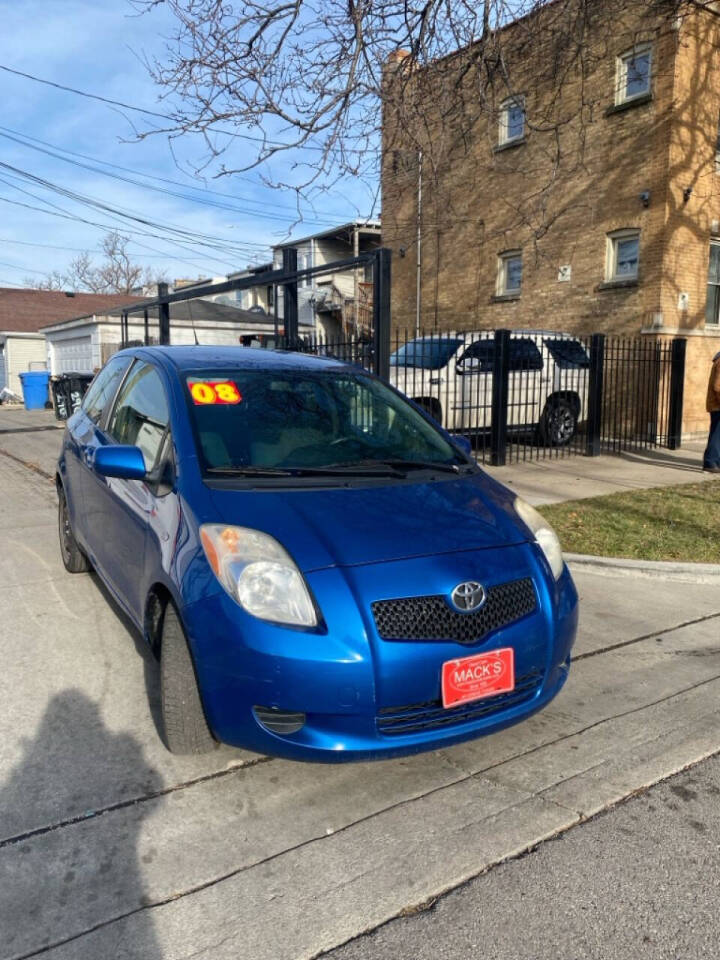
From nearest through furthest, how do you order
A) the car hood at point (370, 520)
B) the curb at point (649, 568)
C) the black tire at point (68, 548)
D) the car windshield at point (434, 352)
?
the car hood at point (370, 520), the black tire at point (68, 548), the curb at point (649, 568), the car windshield at point (434, 352)

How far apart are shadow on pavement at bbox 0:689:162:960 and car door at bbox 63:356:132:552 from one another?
65.6 inches

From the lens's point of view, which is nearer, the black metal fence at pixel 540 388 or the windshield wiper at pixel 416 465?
the windshield wiper at pixel 416 465

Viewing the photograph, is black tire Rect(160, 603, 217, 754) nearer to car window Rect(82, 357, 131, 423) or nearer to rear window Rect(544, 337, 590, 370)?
car window Rect(82, 357, 131, 423)

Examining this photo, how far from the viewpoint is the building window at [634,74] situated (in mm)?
13898

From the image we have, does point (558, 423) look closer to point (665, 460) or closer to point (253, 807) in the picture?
point (665, 460)

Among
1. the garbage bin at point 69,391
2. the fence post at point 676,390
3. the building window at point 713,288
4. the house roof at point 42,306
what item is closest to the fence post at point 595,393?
the fence post at point 676,390

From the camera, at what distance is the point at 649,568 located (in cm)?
604

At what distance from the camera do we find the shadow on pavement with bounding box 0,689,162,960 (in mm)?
2186

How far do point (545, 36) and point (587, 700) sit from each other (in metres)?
9.11

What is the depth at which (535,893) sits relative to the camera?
92.9 inches

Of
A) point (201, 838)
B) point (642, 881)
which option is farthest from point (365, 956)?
point (642, 881)

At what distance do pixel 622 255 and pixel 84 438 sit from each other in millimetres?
12868

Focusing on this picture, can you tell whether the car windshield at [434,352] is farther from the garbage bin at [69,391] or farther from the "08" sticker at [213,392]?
the garbage bin at [69,391]

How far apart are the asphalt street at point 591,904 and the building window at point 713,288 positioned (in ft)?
46.7
